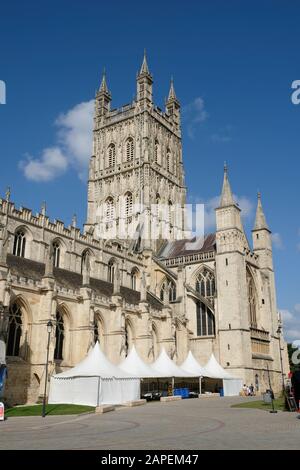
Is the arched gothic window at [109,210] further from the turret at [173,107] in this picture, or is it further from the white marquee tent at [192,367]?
the white marquee tent at [192,367]

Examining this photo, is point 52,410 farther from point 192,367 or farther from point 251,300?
point 251,300

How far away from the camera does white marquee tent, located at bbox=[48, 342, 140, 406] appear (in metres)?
24.1

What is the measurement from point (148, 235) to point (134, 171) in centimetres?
986

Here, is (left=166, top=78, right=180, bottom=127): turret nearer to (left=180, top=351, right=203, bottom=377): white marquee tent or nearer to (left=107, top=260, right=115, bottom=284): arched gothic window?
(left=107, top=260, right=115, bottom=284): arched gothic window

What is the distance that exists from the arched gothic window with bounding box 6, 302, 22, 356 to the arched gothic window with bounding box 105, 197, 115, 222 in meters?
33.1

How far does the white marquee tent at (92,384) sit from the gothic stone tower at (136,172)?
2929 centimetres

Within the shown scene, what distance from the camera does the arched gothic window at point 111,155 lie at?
209 ft

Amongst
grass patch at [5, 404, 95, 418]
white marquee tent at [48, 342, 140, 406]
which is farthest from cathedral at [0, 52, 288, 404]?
grass patch at [5, 404, 95, 418]

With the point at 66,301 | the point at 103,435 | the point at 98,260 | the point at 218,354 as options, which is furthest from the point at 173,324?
the point at 103,435

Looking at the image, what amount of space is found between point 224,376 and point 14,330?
53.4 feet

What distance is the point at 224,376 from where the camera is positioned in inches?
1356

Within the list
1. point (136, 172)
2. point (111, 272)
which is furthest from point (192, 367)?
Answer: point (136, 172)

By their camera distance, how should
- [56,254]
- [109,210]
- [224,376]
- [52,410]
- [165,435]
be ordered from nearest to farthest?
[165,435] < [52,410] < [224,376] < [56,254] < [109,210]

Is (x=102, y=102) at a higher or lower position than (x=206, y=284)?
higher
